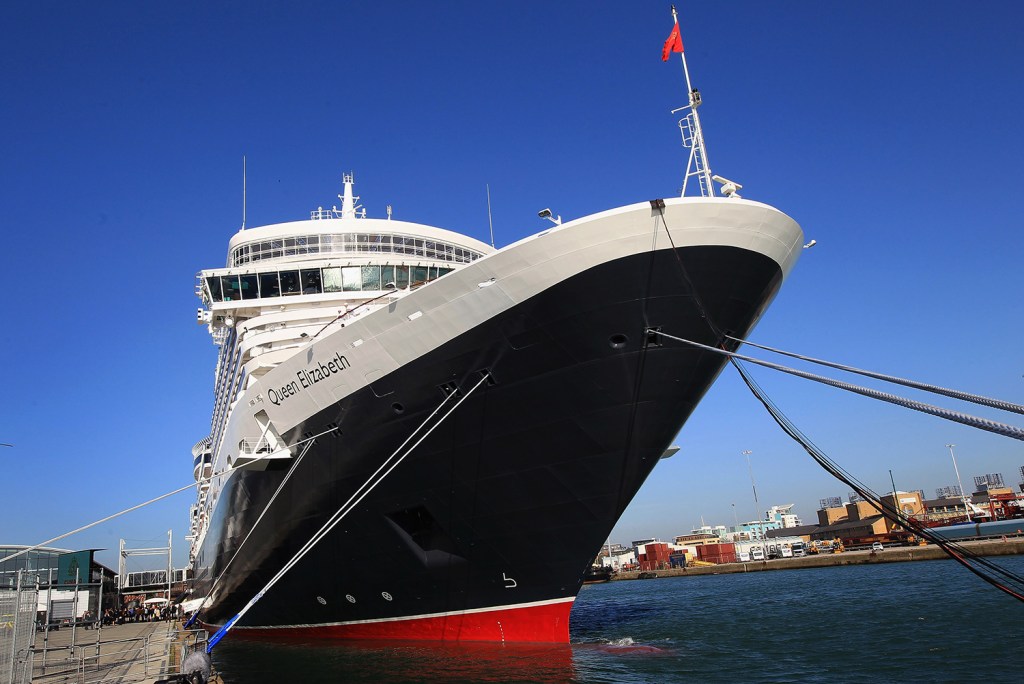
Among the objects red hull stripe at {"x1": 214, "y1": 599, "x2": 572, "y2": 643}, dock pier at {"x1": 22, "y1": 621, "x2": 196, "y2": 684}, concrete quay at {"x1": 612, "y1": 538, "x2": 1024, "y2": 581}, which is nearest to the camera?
dock pier at {"x1": 22, "y1": 621, "x2": 196, "y2": 684}

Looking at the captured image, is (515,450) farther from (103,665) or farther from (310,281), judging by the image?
(103,665)

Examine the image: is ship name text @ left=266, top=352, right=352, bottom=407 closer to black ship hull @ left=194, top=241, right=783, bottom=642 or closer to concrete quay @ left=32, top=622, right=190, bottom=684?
black ship hull @ left=194, top=241, right=783, bottom=642

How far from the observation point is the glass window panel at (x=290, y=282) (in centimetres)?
1711

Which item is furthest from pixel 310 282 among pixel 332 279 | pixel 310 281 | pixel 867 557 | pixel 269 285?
pixel 867 557

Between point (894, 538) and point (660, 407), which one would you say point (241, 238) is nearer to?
point (660, 407)

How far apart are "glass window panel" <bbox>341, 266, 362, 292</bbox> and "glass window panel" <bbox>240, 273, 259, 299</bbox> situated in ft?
7.99

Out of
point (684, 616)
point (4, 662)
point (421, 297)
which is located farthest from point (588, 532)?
point (684, 616)

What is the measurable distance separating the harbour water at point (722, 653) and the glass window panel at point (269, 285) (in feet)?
28.3

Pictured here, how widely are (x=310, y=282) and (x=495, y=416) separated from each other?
8.10 meters

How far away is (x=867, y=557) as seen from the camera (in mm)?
53656

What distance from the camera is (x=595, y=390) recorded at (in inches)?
427

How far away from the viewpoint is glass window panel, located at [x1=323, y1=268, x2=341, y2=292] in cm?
1680

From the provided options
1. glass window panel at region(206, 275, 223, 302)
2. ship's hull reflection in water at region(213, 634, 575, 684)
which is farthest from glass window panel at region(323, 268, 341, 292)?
ship's hull reflection in water at region(213, 634, 575, 684)

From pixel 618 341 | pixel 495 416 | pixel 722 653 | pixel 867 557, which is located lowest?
pixel 867 557
